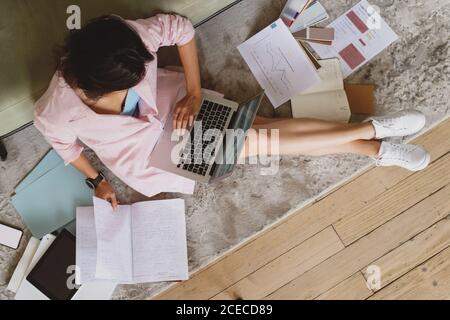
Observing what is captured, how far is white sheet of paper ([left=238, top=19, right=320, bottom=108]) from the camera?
4.98ft

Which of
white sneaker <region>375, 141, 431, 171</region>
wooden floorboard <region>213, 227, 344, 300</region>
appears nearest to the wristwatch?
wooden floorboard <region>213, 227, 344, 300</region>

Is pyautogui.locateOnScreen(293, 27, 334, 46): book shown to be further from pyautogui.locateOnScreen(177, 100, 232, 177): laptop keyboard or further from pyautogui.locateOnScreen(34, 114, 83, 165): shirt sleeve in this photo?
pyautogui.locateOnScreen(34, 114, 83, 165): shirt sleeve

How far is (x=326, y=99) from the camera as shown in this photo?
1.50 metres

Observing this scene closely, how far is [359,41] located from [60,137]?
3.49 ft

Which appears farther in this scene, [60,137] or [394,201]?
[394,201]

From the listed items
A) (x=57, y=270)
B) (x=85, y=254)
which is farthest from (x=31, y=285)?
(x=85, y=254)

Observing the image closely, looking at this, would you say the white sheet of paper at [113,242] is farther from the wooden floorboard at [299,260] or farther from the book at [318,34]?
the book at [318,34]

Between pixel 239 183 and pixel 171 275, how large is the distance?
0.39 meters

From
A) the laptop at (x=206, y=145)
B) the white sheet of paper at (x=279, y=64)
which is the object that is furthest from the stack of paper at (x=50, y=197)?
the white sheet of paper at (x=279, y=64)

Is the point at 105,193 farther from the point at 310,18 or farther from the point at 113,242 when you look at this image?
the point at 310,18

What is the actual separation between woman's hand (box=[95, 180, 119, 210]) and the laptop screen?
37cm

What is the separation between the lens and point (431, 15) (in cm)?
153
